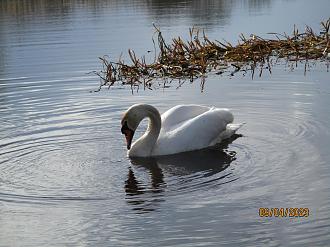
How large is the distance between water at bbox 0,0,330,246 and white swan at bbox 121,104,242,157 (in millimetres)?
235

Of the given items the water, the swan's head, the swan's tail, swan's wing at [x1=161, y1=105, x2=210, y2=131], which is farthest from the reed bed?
the swan's head

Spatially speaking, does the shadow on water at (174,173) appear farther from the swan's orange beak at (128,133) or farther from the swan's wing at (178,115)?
the swan's wing at (178,115)

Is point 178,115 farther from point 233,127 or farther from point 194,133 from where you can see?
point 233,127

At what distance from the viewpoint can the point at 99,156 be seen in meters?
10.9

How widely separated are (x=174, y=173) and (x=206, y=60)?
9.93m

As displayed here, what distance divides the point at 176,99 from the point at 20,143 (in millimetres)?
4062

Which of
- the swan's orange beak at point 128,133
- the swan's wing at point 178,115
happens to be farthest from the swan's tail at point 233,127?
the swan's orange beak at point 128,133

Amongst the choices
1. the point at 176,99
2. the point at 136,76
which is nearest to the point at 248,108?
the point at 176,99

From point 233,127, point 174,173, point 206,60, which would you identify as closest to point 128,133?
point 174,173

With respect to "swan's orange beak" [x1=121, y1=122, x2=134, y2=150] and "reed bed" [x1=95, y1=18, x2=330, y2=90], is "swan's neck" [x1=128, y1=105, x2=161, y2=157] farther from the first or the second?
"reed bed" [x1=95, y1=18, x2=330, y2=90]

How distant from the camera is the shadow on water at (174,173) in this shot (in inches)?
354

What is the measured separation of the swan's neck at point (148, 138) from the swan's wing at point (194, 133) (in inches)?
3.8

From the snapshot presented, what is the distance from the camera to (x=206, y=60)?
19.6 m
